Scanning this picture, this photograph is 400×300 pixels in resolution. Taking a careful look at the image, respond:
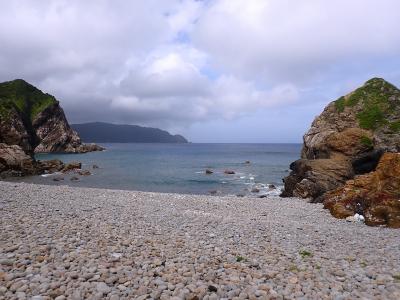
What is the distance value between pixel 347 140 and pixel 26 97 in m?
162

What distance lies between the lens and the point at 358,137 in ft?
120

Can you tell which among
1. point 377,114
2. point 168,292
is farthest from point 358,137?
point 168,292

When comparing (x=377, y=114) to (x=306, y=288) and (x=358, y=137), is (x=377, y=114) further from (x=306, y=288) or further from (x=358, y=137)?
(x=306, y=288)

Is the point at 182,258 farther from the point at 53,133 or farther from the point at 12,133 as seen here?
the point at 53,133

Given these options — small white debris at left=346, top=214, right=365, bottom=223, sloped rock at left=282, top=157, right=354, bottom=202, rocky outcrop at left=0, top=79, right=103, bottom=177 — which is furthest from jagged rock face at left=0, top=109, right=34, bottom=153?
small white debris at left=346, top=214, right=365, bottom=223

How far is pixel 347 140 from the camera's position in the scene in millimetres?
36688

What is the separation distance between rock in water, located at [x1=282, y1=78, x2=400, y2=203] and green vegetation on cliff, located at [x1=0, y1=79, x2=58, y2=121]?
137 m

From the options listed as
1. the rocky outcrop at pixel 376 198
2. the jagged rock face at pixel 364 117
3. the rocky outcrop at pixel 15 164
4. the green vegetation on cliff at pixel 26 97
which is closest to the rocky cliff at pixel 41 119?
the green vegetation on cliff at pixel 26 97

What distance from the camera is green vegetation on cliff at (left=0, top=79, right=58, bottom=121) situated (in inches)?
6029

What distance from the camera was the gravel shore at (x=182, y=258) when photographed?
26.6ft

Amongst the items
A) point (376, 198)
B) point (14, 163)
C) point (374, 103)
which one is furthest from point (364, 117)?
point (14, 163)

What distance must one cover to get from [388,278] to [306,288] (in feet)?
9.07

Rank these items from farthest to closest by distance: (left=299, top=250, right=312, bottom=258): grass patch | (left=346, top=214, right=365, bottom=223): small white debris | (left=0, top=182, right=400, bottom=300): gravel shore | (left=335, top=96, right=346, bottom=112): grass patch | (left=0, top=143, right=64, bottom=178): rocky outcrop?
(left=0, top=143, right=64, bottom=178): rocky outcrop
(left=335, top=96, right=346, bottom=112): grass patch
(left=346, top=214, right=365, bottom=223): small white debris
(left=299, top=250, right=312, bottom=258): grass patch
(left=0, top=182, right=400, bottom=300): gravel shore

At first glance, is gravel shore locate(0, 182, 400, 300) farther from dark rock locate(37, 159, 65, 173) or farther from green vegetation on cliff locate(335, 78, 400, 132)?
dark rock locate(37, 159, 65, 173)
